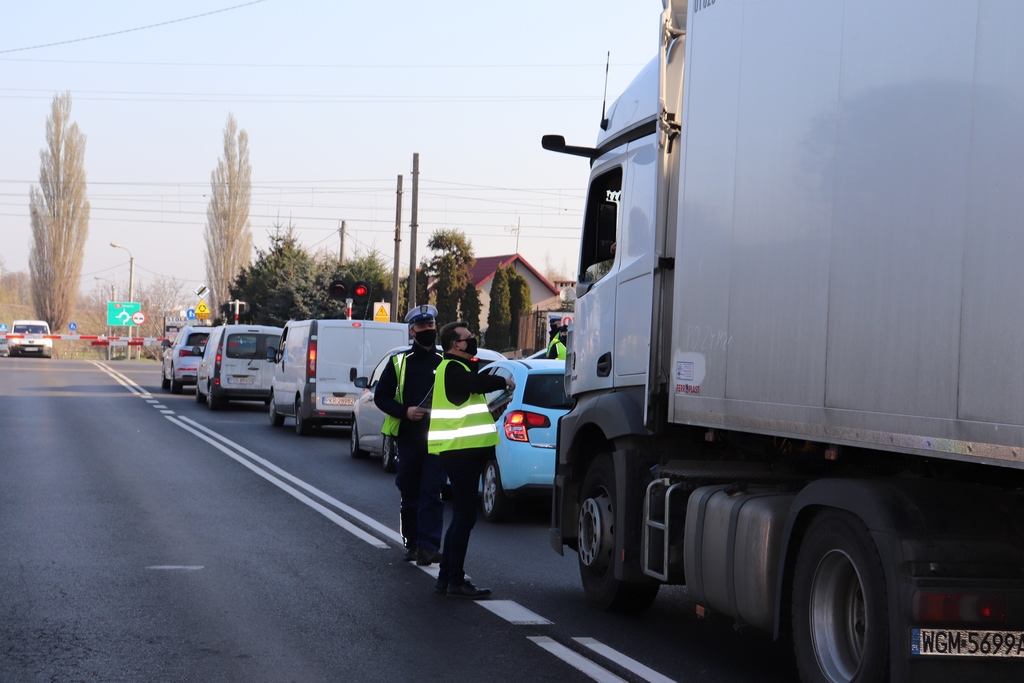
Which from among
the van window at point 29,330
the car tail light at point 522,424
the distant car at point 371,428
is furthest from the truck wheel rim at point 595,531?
the van window at point 29,330

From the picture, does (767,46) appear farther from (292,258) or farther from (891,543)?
(292,258)

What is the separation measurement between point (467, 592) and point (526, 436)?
11.6ft

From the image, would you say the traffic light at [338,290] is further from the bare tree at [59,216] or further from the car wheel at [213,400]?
the bare tree at [59,216]

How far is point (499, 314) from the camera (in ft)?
175

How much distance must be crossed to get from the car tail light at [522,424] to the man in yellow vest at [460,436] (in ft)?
10.6

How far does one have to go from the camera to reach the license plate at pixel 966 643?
15.3ft

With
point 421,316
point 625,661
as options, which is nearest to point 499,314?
point 421,316

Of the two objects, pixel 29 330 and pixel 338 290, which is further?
pixel 29 330

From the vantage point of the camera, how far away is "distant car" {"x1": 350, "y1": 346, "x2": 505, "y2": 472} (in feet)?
53.1

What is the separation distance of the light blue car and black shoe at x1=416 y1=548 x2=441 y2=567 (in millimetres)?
2313

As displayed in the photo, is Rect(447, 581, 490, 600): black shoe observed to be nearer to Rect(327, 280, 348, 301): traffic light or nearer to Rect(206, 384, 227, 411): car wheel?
Rect(206, 384, 227, 411): car wheel

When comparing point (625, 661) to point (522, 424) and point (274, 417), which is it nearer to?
point (522, 424)

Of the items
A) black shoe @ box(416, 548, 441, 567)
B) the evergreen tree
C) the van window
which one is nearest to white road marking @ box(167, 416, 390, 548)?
black shoe @ box(416, 548, 441, 567)

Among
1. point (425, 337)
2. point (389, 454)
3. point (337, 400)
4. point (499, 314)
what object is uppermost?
point (499, 314)
